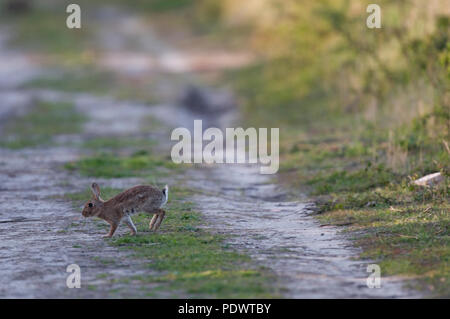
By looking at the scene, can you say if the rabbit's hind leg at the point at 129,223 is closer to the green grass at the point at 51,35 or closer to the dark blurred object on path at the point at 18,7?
the green grass at the point at 51,35

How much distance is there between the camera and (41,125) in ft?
77.9

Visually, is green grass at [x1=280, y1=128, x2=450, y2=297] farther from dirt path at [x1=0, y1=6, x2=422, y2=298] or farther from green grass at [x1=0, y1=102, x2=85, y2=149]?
green grass at [x1=0, y1=102, x2=85, y2=149]

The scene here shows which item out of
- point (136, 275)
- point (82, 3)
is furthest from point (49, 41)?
point (136, 275)

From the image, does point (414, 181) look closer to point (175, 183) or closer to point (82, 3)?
point (175, 183)

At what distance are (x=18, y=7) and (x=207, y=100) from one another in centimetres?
2771

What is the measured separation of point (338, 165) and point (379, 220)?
452 cm

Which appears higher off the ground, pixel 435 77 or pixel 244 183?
pixel 435 77

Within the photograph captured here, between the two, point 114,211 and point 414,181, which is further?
point 414,181

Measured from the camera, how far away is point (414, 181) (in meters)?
12.5

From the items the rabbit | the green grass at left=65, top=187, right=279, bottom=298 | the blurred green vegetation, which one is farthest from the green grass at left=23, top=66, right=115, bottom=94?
the rabbit

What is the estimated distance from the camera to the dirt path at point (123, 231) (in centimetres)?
845

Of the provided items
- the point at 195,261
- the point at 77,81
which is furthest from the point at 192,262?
the point at 77,81
